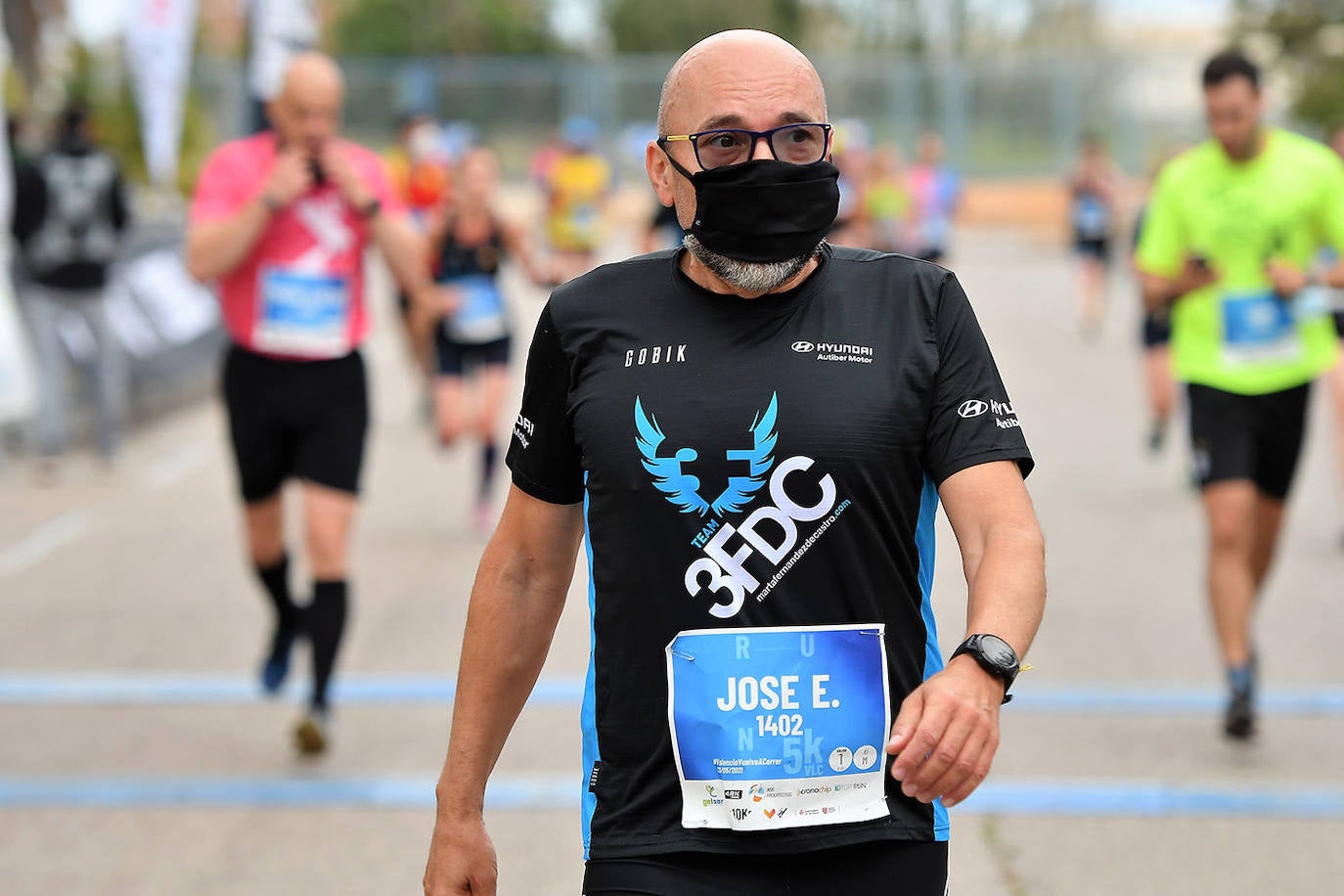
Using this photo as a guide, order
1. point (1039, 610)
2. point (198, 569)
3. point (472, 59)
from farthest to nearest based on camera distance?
point (472, 59), point (198, 569), point (1039, 610)

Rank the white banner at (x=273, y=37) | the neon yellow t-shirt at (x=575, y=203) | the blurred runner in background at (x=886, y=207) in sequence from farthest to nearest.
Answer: the blurred runner in background at (x=886, y=207) → the neon yellow t-shirt at (x=575, y=203) → the white banner at (x=273, y=37)

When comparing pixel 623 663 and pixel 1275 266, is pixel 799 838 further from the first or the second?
pixel 1275 266

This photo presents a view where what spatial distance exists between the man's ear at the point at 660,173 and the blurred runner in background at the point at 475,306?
7517mm

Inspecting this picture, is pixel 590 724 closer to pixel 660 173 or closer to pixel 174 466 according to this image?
pixel 660 173

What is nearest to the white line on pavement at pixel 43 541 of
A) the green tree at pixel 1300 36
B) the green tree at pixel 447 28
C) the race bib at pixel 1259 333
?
the race bib at pixel 1259 333

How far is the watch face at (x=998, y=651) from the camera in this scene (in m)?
2.33

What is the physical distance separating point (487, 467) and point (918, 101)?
32.4 meters

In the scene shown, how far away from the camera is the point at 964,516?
2.56 m

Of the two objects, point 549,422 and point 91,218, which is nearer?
point 549,422

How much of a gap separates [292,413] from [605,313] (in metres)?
3.73

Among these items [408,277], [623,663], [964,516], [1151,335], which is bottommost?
[1151,335]

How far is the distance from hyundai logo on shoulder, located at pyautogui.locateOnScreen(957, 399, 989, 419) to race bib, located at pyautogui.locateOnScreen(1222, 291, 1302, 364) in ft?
13.0

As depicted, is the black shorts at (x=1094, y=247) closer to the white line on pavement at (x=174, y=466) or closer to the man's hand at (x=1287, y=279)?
the white line on pavement at (x=174, y=466)

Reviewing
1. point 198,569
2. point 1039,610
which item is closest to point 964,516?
point 1039,610
